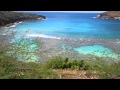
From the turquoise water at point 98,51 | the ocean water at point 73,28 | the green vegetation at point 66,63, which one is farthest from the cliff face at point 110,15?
the green vegetation at point 66,63

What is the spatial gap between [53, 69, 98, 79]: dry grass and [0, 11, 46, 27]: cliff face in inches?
44.8

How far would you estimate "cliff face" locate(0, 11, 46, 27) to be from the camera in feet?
17.5

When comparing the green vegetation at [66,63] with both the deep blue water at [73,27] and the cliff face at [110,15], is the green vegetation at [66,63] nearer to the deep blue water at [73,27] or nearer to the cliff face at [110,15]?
the deep blue water at [73,27]

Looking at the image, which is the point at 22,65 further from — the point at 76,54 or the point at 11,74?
the point at 76,54

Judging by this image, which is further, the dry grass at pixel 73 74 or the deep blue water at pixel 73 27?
the deep blue water at pixel 73 27

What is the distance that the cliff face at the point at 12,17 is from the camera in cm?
532

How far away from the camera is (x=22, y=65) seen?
5.43m

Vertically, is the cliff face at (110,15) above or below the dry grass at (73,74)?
above

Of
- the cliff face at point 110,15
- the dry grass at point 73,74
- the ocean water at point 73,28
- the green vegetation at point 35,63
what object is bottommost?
the dry grass at point 73,74

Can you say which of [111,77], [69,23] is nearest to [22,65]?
[69,23]

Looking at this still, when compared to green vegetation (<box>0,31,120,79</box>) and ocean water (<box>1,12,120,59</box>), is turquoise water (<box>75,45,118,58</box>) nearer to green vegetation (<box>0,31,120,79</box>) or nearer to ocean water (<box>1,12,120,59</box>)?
ocean water (<box>1,12,120,59</box>)

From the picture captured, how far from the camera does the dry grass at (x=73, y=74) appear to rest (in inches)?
202

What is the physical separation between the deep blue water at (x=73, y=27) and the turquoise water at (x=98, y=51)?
0.22 meters
